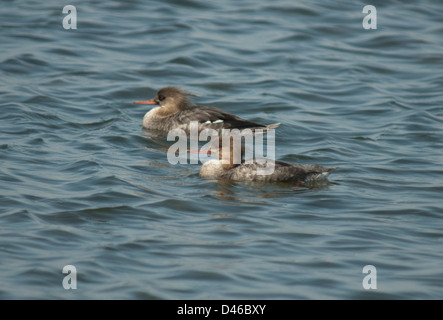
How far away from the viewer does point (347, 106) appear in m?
12.8

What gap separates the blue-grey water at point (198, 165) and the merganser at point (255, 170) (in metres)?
0.16

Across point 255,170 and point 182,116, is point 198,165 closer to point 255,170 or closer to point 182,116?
point 255,170

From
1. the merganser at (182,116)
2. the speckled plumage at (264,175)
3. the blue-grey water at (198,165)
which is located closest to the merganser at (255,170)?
the speckled plumage at (264,175)

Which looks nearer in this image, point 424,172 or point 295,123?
point 424,172

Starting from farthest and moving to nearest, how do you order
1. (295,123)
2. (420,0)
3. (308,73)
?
1. (420,0)
2. (308,73)
3. (295,123)

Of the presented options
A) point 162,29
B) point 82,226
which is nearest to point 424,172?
point 82,226

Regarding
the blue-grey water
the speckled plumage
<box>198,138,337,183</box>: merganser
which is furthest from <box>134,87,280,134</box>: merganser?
the speckled plumage

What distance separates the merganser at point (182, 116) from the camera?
36.8 ft

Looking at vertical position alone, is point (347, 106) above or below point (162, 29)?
below

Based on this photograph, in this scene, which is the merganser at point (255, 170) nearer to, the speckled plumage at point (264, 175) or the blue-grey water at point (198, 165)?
the speckled plumage at point (264, 175)

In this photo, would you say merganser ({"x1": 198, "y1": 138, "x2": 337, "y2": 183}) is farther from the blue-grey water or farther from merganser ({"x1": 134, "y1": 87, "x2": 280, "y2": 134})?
merganser ({"x1": 134, "y1": 87, "x2": 280, "y2": 134})
